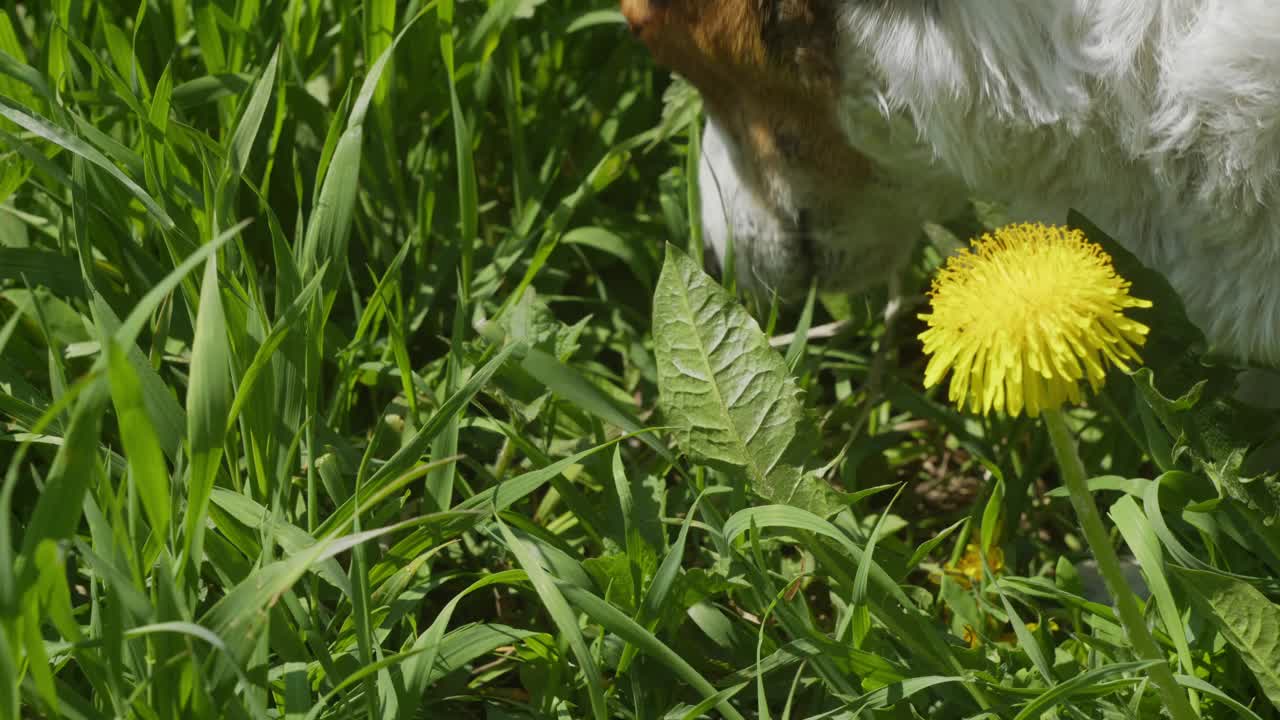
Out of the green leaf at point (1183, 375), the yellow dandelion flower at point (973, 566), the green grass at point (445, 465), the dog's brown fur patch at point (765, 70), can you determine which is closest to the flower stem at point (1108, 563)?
the green grass at point (445, 465)

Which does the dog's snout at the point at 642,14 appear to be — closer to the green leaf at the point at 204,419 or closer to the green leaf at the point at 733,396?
the green leaf at the point at 733,396

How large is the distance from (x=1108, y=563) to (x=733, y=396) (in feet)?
1.61

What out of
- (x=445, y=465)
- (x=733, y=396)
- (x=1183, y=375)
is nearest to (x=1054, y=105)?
(x=1183, y=375)

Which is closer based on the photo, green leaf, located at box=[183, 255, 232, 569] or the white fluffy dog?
green leaf, located at box=[183, 255, 232, 569]

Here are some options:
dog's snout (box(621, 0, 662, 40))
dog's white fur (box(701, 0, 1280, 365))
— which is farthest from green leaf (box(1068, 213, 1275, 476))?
dog's snout (box(621, 0, 662, 40))

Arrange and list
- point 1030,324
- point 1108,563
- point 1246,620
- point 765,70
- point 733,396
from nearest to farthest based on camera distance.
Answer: point 1030,324
point 1108,563
point 1246,620
point 733,396
point 765,70

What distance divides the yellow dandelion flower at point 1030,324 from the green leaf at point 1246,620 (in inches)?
12.1

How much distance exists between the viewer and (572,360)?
7.38ft

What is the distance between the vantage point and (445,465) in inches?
64.7

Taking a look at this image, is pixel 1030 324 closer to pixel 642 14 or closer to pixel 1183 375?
pixel 1183 375

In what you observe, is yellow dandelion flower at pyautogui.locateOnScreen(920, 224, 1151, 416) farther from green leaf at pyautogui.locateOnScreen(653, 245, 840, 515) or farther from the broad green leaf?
the broad green leaf

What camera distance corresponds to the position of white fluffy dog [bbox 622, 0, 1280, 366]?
63.7 inches

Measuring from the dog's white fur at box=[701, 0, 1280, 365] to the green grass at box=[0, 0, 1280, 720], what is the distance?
0.47 feet

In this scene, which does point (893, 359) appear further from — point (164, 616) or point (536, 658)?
point (164, 616)
